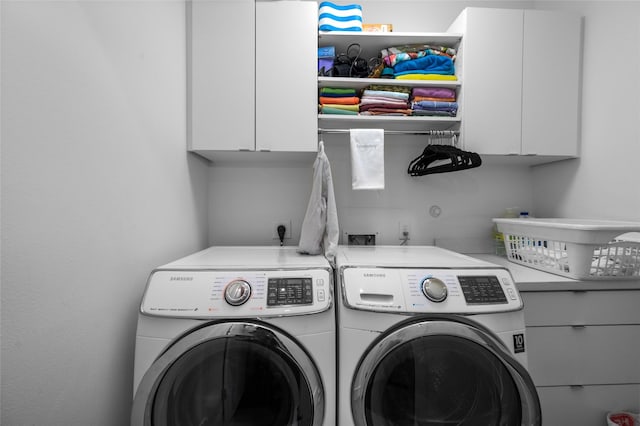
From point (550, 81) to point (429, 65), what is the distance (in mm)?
695

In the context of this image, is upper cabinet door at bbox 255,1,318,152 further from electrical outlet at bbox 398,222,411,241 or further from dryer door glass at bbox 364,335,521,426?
dryer door glass at bbox 364,335,521,426

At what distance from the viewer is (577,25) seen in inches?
63.4

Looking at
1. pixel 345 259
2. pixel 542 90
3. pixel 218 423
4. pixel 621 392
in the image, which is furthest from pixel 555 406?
pixel 542 90

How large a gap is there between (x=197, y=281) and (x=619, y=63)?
2243 mm

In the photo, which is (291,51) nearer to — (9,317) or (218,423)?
(9,317)

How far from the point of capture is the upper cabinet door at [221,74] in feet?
4.82

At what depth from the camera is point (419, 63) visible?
160 cm

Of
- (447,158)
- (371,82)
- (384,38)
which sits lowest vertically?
(447,158)

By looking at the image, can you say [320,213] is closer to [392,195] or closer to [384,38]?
[392,195]

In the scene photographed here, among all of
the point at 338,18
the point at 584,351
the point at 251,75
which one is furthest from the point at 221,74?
the point at 584,351

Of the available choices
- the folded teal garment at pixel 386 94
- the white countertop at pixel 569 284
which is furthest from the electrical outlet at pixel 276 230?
the white countertop at pixel 569 284

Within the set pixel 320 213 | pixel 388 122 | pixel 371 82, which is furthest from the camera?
pixel 388 122

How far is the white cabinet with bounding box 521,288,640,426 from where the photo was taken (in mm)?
1280

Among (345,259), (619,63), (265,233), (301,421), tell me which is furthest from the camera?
(265,233)
